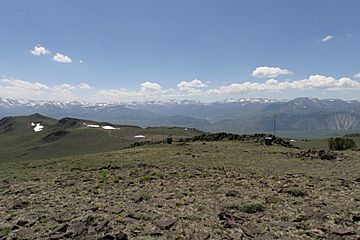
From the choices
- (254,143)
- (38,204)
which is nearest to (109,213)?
(38,204)

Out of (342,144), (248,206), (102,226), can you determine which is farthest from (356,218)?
(342,144)

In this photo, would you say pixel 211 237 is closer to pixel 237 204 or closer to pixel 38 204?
pixel 237 204

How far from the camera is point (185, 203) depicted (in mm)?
17219

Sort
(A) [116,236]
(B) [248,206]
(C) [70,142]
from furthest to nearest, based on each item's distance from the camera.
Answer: (C) [70,142] < (B) [248,206] < (A) [116,236]

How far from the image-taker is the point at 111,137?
12319 cm

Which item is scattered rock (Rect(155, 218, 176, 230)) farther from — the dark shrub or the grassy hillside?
the grassy hillside

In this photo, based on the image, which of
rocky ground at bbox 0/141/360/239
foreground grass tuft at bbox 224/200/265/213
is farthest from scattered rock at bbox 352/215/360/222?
foreground grass tuft at bbox 224/200/265/213

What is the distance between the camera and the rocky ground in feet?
43.3

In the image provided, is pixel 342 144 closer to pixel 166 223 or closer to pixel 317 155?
pixel 317 155

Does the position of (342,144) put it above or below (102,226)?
below

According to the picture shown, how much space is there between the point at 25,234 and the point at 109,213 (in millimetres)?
3628

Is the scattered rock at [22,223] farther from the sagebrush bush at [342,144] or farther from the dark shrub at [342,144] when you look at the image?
the dark shrub at [342,144]

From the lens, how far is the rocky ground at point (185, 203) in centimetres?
1320

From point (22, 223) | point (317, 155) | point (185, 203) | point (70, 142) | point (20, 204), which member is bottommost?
point (70, 142)
